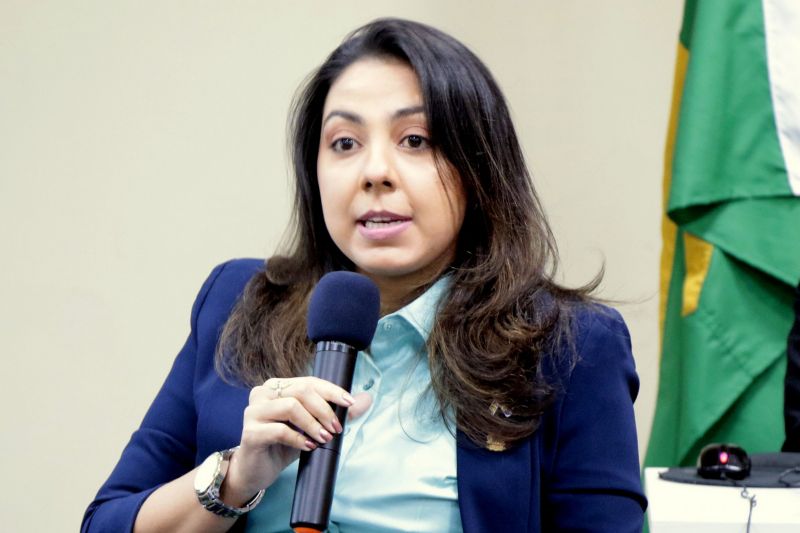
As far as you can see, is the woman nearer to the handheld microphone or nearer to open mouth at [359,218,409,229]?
open mouth at [359,218,409,229]

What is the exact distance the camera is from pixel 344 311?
1.41 metres

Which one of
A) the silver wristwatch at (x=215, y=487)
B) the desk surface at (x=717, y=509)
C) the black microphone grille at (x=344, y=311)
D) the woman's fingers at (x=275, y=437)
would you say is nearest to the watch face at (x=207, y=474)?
the silver wristwatch at (x=215, y=487)

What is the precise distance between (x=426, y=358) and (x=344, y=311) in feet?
1.24

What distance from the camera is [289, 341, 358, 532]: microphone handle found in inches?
47.4

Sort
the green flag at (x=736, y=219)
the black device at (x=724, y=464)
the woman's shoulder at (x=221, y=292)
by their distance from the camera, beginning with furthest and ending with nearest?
the green flag at (x=736, y=219) → the black device at (x=724, y=464) → the woman's shoulder at (x=221, y=292)

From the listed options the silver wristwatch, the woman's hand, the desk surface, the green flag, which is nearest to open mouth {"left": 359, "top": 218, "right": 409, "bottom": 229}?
the woman's hand

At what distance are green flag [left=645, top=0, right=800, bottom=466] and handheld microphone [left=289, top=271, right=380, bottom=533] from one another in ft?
5.17

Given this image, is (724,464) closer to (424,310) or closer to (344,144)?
(424,310)

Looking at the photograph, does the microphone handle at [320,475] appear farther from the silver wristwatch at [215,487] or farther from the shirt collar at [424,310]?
the shirt collar at [424,310]

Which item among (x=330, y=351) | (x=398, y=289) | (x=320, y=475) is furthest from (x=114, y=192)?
(x=320, y=475)

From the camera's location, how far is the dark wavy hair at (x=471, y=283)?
1694mm

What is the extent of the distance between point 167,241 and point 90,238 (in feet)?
0.66

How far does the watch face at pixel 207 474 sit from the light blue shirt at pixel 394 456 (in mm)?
155

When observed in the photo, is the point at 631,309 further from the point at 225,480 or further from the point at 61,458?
the point at 225,480
